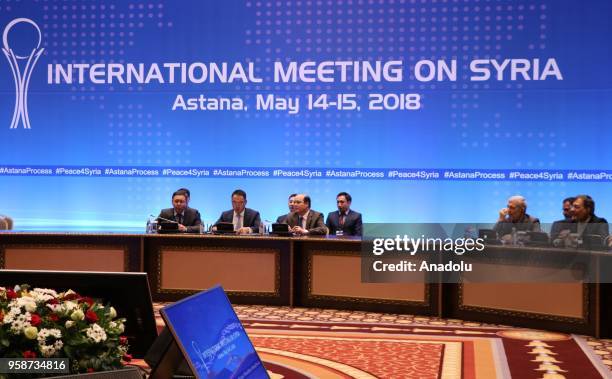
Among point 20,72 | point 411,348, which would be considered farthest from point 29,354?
point 20,72

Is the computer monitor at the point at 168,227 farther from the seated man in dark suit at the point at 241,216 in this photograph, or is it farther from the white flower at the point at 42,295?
the white flower at the point at 42,295

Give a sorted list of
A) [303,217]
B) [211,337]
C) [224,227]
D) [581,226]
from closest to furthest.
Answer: [211,337], [581,226], [224,227], [303,217]

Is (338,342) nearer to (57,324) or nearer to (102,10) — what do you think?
(57,324)

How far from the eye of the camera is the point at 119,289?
2.42 metres

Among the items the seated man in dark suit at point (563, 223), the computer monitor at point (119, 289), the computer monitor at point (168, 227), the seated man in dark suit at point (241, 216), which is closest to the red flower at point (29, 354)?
the computer monitor at point (119, 289)

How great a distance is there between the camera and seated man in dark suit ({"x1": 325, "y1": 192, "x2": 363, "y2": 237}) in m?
8.55

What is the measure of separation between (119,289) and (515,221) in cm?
588

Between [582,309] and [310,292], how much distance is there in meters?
2.54

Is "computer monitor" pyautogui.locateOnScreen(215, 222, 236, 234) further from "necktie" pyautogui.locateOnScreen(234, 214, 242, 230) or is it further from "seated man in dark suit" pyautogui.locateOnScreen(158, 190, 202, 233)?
"necktie" pyautogui.locateOnScreen(234, 214, 242, 230)

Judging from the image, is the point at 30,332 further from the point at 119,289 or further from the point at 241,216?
the point at 241,216

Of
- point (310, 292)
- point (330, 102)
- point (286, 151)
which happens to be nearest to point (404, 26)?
point (330, 102)

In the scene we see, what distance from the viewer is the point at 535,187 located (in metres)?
9.23

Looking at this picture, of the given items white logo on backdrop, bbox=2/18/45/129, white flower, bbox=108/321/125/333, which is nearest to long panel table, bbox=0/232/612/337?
white logo on backdrop, bbox=2/18/45/129

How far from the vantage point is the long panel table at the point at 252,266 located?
7332mm
